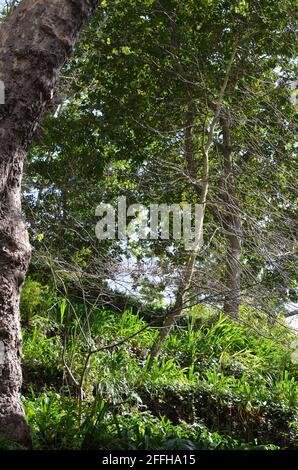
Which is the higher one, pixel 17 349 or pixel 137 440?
pixel 17 349

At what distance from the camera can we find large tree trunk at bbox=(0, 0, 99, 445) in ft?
10.9

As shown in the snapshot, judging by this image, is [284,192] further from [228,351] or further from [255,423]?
[255,423]

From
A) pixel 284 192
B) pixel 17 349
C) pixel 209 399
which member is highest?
pixel 284 192

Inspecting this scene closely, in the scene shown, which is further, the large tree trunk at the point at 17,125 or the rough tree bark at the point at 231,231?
the rough tree bark at the point at 231,231

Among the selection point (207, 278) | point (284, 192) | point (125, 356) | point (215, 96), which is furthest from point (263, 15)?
point (125, 356)

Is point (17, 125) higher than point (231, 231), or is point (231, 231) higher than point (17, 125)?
point (17, 125)

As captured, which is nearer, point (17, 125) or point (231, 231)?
point (17, 125)

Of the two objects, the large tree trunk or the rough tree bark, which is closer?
the large tree trunk

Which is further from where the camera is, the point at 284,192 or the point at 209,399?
the point at 284,192

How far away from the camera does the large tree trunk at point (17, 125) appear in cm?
332

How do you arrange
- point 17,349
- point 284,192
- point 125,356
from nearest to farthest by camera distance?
1. point 17,349
2. point 125,356
3. point 284,192

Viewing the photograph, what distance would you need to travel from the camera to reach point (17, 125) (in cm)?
337

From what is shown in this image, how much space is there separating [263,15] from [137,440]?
697cm

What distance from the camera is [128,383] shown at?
561cm
